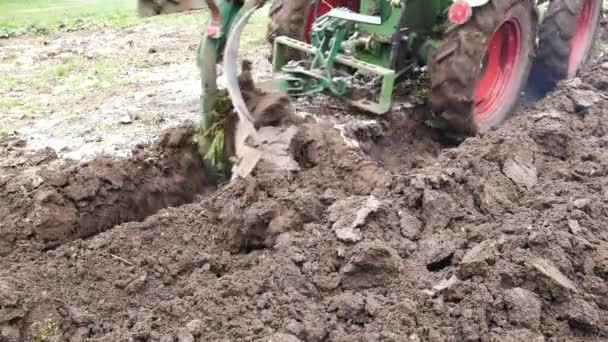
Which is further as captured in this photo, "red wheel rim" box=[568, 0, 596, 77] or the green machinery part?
"red wheel rim" box=[568, 0, 596, 77]

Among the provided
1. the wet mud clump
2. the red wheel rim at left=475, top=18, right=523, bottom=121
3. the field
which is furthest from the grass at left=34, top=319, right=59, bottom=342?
the red wheel rim at left=475, top=18, right=523, bottom=121

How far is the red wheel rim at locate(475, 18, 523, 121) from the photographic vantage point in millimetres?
5180

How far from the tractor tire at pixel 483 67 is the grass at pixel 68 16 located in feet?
21.7

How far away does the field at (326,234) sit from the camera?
282 centimetres

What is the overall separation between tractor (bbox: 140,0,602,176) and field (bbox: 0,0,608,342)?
220mm

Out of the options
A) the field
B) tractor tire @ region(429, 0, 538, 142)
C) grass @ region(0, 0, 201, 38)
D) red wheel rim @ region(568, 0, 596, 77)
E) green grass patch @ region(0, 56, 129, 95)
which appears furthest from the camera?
grass @ region(0, 0, 201, 38)

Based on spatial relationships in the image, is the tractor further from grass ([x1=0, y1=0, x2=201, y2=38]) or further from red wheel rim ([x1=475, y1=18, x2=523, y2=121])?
grass ([x1=0, y1=0, x2=201, y2=38])

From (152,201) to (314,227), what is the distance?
1.37 m

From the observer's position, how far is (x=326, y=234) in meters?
3.27

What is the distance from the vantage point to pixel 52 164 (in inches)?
179

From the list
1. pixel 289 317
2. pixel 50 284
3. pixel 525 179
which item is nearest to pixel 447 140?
pixel 525 179

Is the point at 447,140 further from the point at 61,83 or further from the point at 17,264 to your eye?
the point at 61,83

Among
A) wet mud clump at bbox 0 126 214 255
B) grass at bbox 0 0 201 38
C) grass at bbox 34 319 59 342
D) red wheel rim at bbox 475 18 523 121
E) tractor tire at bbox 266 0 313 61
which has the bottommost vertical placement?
grass at bbox 34 319 59 342

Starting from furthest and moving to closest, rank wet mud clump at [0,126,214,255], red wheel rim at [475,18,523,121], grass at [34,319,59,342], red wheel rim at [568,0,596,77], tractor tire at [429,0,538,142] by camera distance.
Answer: red wheel rim at [568,0,596,77] → red wheel rim at [475,18,523,121] → tractor tire at [429,0,538,142] → wet mud clump at [0,126,214,255] → grass at [34,319,59,342]
